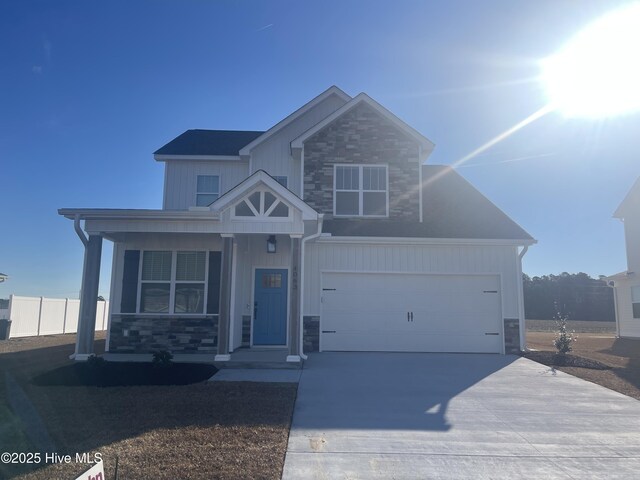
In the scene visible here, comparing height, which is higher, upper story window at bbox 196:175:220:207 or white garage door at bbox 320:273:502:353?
upper story window at bbox 196:175:220:207

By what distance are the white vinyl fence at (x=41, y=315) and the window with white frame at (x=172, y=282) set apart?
4.26 meters

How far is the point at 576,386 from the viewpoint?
28.3ft

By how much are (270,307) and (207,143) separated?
6297mm

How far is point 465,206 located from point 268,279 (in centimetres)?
680

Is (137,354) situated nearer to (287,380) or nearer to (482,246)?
(287,380)

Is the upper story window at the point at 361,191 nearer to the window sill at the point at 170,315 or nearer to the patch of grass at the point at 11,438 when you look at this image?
the window sill at the point at 170,315

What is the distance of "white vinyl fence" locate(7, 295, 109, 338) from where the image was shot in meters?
17.1

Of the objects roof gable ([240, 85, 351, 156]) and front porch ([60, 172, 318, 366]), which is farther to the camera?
roof gable ([240, 85, 351, 156])

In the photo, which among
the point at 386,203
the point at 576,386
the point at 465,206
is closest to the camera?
the point at 576,386

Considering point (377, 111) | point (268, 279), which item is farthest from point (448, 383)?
point (377, 111)

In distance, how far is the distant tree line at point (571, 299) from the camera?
43094 millimetres

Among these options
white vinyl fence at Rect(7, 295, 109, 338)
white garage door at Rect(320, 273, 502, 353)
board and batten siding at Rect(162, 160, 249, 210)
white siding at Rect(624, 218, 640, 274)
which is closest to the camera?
white garage door at Rect(320, 273, 502, 353)

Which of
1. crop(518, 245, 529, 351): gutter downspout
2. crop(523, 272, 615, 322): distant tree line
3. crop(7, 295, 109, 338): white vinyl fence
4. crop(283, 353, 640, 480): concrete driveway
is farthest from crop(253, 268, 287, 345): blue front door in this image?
crop(523, 272, 615, 322): distant tree line

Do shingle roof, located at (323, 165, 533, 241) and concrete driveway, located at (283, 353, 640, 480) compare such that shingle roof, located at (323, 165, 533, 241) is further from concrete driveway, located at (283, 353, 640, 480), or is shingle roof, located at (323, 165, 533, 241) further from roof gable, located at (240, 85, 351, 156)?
concrete driveway, located at (283, 353, 640, 480)
